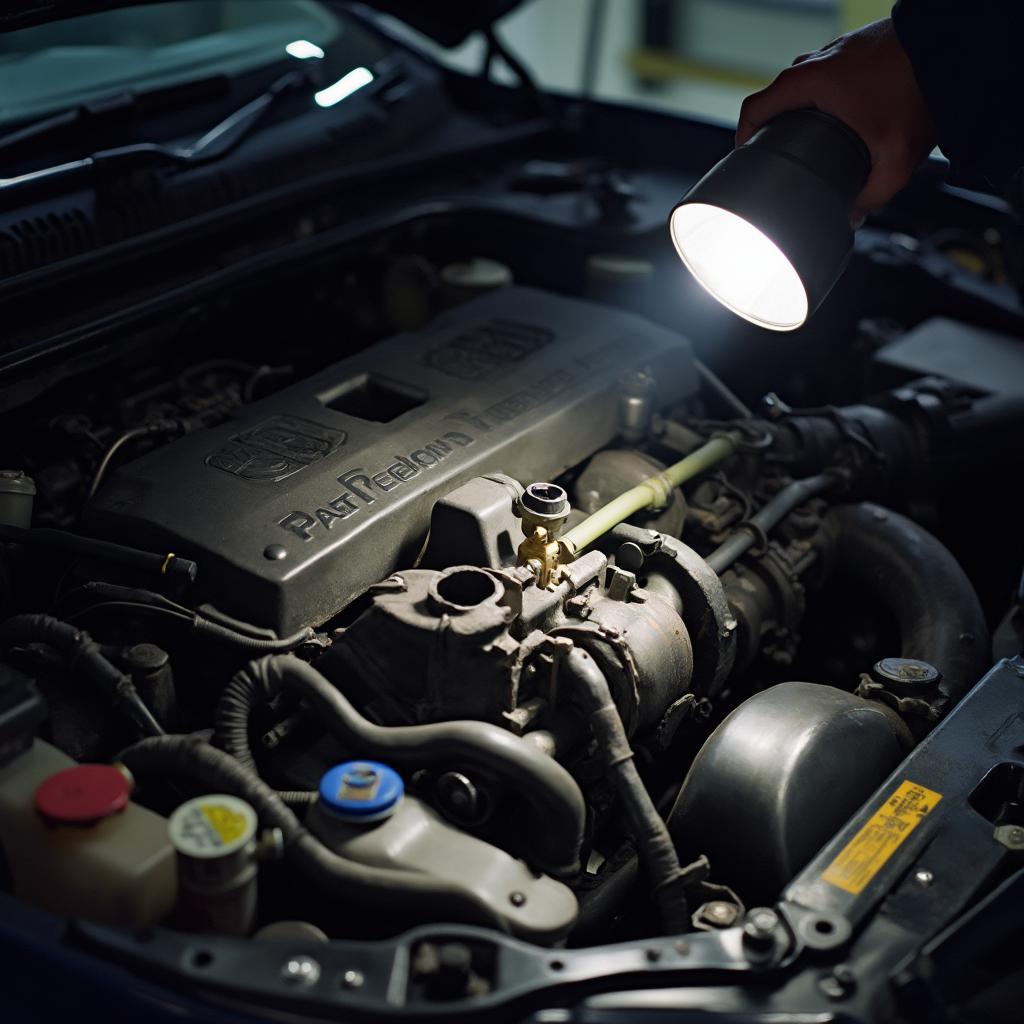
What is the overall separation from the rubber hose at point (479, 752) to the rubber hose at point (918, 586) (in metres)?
0.72

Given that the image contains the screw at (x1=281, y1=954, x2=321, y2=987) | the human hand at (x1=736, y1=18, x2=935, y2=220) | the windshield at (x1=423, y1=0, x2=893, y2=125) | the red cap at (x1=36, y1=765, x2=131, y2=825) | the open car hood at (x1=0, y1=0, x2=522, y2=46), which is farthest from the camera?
the windshield at (x1=423, y1=0, x2=893, y2=125)

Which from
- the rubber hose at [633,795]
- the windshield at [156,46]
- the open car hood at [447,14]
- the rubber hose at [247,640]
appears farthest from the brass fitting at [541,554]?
the open car hood at [447,14]

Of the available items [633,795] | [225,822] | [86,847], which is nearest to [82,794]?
[86,847]

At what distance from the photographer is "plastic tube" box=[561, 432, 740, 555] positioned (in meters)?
1.76

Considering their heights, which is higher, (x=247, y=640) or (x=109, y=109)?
(x=109, y=109)

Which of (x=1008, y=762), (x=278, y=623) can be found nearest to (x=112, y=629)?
(x=278, y=623)

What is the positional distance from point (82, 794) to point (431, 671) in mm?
440

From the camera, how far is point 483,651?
1496mm

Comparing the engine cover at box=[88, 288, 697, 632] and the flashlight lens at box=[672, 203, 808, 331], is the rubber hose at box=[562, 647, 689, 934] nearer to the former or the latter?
the engine cover at box=[88, 288, 697, 632]

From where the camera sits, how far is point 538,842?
1.48m

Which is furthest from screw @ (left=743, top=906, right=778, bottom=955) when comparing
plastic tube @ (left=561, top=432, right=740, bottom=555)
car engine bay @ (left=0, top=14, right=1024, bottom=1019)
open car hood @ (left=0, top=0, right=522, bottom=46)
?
open car hood @ (left=0, top=0, right=522, bottom=46)

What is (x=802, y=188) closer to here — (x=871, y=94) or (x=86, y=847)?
(x=871, y=94)

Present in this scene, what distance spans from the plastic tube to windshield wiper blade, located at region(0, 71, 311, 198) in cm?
109

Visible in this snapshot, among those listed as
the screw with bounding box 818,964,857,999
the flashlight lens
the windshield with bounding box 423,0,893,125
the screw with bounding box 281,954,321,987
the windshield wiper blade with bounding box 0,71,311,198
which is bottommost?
the windshield with bounding box 423,0,893,125
